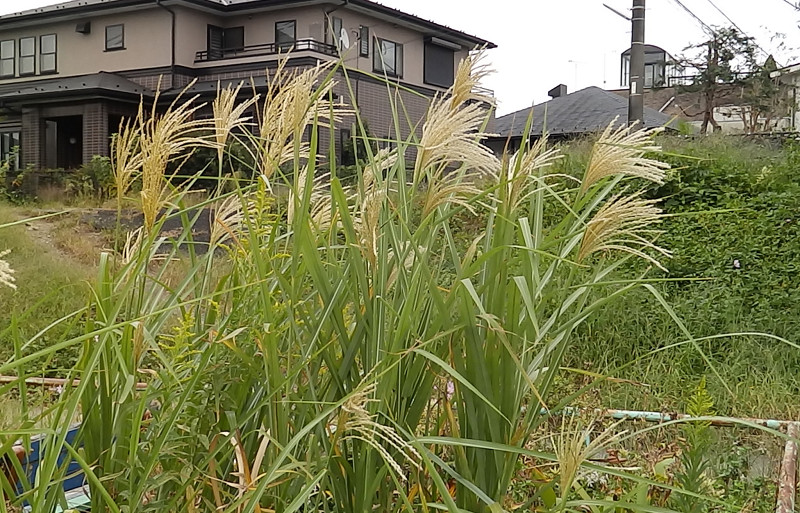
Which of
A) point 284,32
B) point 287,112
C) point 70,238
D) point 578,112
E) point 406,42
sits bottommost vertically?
point 70,238

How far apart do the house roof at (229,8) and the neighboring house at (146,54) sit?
1.1 inches

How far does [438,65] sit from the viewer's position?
69.3 ft

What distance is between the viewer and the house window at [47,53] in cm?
2002

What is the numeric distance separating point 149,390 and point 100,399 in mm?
91

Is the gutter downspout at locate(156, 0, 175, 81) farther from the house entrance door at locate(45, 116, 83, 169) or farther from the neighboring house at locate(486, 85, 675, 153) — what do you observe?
the neighboring house at locate(486, 85, 675, 153)

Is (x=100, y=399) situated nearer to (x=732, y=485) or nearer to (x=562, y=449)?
(x=562, y=449)

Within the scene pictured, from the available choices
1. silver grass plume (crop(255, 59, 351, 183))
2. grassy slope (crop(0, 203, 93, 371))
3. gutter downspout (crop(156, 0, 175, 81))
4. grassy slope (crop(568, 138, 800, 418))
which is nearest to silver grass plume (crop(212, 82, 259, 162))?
silver grass plume (crop(255, 59, 351, 183))

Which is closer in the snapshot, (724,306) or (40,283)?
(724,306)

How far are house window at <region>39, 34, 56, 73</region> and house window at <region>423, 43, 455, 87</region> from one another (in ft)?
29.6

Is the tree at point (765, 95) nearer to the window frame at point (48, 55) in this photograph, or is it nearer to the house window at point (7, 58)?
the window frame at point (48, 55)

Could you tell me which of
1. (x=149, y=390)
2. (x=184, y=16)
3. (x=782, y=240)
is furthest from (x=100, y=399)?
(x=184, y=16)

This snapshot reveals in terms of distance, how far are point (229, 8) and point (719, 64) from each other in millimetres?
11275

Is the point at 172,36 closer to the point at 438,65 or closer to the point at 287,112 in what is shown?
the point at 438,65

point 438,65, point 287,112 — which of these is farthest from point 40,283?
point 438,65
